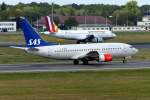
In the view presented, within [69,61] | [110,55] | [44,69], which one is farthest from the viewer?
[69,61]

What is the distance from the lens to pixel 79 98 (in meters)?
35.1

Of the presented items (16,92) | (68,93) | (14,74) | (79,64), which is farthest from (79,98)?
(79,64)

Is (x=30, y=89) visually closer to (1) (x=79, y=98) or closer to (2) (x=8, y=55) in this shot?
(1) (x=79, y=98)

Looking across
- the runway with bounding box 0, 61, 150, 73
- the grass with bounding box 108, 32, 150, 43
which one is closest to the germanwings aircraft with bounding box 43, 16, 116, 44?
the grass with bounding box 108, 32, 150, 43

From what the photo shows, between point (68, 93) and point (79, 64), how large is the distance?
83.8 ft

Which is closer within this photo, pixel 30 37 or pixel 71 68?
pixel 71 68

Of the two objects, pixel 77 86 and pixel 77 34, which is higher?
pixel 77 34

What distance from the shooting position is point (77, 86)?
41.4 metres

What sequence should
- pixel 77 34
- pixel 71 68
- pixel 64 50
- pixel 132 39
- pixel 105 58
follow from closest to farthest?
pixel 71 68 < pixel 105 58 < pixel 64 50 < pixel 77 34 < pixel 132 39

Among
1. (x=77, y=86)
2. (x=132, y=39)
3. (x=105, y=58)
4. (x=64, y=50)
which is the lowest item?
(x=77, y=86)

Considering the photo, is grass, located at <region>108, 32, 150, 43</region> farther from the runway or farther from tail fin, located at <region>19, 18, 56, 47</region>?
tail fin, located at <region>19, 18, 56, 47</region>

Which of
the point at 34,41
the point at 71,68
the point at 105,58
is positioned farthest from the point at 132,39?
the point at 71,68

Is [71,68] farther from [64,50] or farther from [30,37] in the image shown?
[30,37]

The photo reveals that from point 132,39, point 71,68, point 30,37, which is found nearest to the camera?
point 71,68
